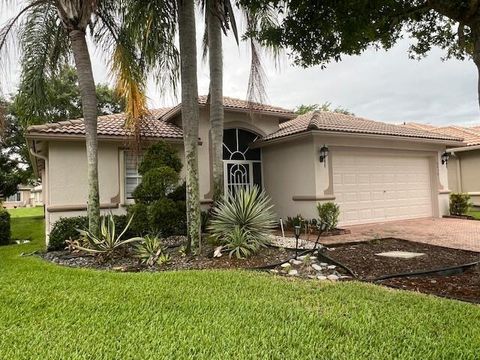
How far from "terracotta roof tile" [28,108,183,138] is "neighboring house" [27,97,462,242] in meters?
0.03

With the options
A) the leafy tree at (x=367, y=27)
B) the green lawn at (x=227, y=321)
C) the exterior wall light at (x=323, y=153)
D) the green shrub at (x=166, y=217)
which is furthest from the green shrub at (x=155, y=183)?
the exterior wall light at (x=323, y=153)

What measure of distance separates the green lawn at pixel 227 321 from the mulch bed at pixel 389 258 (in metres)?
1.33

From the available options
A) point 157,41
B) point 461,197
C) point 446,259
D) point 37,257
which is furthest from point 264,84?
point 461,197

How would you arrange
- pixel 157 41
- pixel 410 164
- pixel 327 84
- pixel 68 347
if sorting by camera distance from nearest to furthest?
pixel 68 347
pixel 157 41
pixel 410 164
pixel 327 84

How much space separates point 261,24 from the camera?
30.9ft

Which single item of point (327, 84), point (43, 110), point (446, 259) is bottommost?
point (446, 259)

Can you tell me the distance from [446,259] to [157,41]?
8.15 meters

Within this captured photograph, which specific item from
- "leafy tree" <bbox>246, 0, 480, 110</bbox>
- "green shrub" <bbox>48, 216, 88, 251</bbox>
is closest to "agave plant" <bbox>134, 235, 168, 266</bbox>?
"green shrub" <bbox>48, 216, 88, 251</bbox>

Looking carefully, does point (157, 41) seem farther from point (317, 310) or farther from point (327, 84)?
point (327, 84)

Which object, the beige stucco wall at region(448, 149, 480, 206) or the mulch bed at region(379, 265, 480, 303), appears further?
the beige stucco wall at region(448, 149, 480, 206)

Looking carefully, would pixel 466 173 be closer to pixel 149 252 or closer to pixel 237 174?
pixel 237 174

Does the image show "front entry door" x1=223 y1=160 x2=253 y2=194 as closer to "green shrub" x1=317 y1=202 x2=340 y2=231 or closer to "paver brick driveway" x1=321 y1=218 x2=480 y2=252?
"green shrub" x1=317 y1=202 x2=340 y2=231

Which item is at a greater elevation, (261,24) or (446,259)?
(261,24)

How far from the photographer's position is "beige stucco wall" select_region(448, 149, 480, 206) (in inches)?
789
